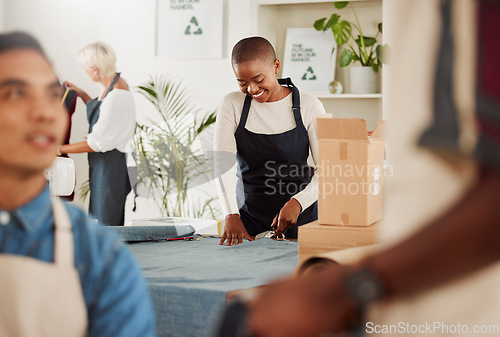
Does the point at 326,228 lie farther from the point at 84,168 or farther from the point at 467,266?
the point at 84,168

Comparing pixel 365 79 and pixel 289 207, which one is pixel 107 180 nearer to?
pixel 365 79

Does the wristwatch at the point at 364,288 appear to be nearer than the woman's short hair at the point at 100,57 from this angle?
Yes

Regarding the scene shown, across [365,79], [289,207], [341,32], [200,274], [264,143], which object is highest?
[341,32]

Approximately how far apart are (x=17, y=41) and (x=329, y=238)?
3.34ft

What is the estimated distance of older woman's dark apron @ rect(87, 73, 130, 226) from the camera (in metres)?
3.96

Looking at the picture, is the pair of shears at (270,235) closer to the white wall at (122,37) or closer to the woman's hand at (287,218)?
the woman's hand at (287,218)

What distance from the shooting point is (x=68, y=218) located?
3.08 ft

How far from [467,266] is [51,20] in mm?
4693

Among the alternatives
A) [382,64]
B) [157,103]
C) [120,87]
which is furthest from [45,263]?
[157,103]

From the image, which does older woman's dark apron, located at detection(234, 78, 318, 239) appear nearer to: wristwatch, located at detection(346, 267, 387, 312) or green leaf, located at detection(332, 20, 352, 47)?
→ green leaf, located at detection(332, 20, 352, 47)

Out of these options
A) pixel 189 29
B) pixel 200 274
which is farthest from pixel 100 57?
pixel 200 274

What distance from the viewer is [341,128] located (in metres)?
1.74

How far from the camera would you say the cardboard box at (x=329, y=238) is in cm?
168

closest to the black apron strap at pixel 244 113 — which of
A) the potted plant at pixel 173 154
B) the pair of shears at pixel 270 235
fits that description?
the pair of shears at pixel 270 235
